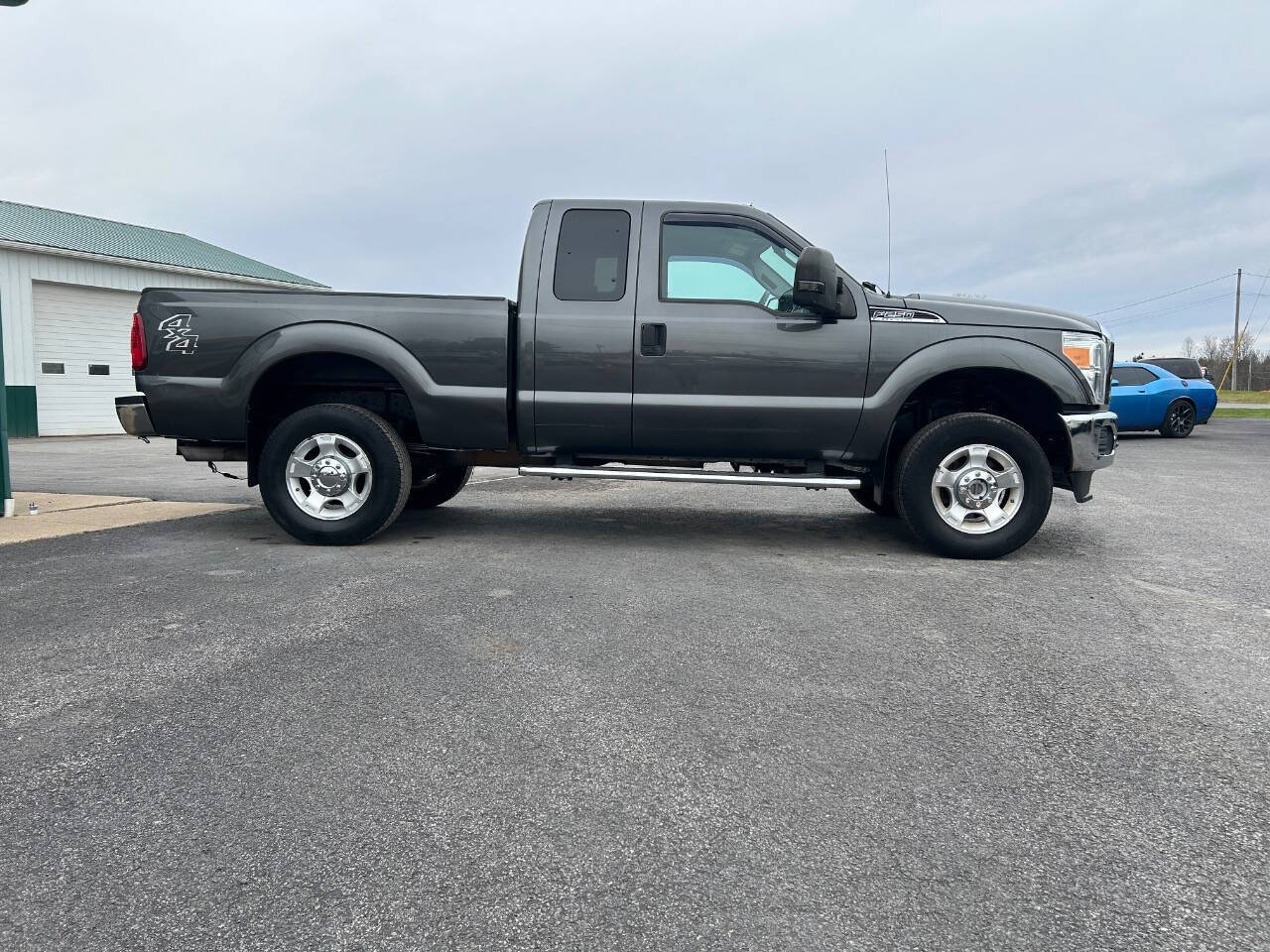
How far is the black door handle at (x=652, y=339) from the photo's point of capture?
5.41m

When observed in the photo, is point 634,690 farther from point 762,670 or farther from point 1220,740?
point 1220,740

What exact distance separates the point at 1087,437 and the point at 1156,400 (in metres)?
13.6

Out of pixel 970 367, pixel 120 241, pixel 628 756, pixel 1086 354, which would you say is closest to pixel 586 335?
pixel 970 367

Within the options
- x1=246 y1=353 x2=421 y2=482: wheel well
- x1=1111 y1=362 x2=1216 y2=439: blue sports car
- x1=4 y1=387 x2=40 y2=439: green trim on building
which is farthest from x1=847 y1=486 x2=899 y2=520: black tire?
x1=4 y1=387 x2=40 y2=439: green trim on building

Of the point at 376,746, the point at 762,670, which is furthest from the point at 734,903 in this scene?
the point at 762,670

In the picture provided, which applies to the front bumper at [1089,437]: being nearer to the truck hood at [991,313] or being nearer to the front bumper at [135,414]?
the truck hood at [991,313]

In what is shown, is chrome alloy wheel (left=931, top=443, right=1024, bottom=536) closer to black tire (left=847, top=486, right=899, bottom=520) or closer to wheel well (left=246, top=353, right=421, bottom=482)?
black tire (left=847, top=486, right=899, bottom=520)

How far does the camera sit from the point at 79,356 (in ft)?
64.4

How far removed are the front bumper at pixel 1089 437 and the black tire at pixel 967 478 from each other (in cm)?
19

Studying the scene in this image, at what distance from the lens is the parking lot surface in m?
1.76

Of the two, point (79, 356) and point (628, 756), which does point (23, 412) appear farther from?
point (628, 756)

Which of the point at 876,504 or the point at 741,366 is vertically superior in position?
the point at 741,366

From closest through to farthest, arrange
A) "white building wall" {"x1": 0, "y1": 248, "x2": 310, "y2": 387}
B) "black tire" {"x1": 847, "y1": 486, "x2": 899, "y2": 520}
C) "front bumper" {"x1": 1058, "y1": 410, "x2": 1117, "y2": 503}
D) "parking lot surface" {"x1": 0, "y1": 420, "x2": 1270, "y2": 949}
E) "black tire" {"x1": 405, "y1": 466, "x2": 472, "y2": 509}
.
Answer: "parking lot surface" {"x1": 0, "y1": 420, "x2": 1270, "y2": 949}
"front bumper" {"x1": 1058, "y1": 410, "x2": 1117, "y2": 503}
"black tire" {"x1": 847, "y1": 486, "x2": 899, "y2": 520}
"black tire" {"x1": 405, "y1": 466, "x2": 472, "y2": 509}
"white building wall" {"x1": 0, "y1": 248, "x2": 310, "y2": 387}

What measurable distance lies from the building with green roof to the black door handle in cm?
1714
